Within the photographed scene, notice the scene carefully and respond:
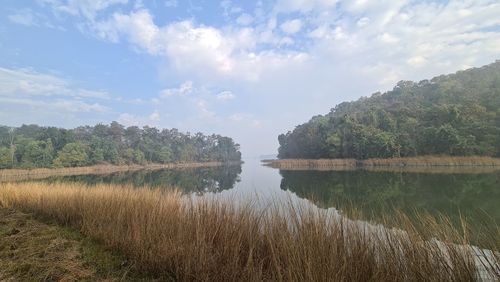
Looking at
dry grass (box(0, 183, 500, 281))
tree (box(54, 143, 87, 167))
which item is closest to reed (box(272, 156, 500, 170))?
tree (box(54, 143, 87, 167))

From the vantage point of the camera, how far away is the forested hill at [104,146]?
39062mm

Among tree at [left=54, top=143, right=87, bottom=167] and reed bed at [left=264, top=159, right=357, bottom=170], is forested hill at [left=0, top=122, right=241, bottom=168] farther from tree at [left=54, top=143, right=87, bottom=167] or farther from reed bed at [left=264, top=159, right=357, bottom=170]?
reed bed at [left=264, top=159, right=357, bottom=170]

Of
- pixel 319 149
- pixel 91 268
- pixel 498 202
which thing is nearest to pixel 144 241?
pixel 91 268

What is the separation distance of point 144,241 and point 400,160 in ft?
112

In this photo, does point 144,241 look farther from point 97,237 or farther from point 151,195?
point 151,195

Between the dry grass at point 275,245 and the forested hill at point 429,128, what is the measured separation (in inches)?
1225

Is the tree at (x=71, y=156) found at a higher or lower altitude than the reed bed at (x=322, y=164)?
higher

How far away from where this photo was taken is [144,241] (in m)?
3.67

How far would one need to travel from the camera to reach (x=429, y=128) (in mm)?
31781

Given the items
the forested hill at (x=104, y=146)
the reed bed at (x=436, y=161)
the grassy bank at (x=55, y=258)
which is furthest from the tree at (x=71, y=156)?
the grassy bank at (x=55, y=258)

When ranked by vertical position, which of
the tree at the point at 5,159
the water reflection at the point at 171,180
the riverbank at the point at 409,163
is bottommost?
the water reflection at the point at 171,180

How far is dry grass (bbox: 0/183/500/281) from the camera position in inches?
86.7

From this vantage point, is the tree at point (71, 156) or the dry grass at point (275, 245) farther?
the tree at point (71, 156)

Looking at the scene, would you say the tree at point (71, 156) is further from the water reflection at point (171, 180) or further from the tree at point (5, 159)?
the water reflection at point (171, 180)
